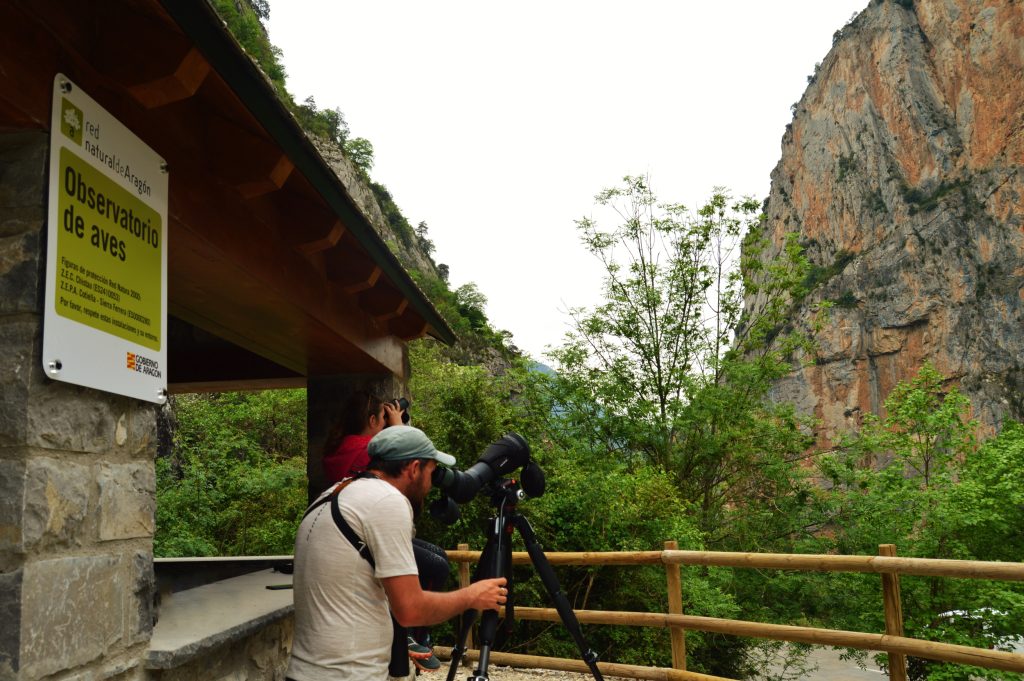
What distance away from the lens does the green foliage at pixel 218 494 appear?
8.65m

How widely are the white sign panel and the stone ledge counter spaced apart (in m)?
0.69

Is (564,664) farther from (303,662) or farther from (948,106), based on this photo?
(948,106)

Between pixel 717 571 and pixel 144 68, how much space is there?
31.0ft

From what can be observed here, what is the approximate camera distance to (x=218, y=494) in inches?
356

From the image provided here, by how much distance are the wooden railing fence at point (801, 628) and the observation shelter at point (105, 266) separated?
2680 mm

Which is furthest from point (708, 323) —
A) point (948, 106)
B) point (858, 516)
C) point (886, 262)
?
point (948, 106)

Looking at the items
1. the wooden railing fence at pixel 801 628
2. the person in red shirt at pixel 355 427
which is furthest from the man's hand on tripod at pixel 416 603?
the wooden railing fence at pixel 801 628

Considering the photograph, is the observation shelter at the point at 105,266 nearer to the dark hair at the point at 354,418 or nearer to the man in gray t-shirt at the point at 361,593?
the man in gray t-shirt at the point at 361,593

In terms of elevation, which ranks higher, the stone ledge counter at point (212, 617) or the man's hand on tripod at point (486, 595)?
the man's hand on tripod at point (486, 595)

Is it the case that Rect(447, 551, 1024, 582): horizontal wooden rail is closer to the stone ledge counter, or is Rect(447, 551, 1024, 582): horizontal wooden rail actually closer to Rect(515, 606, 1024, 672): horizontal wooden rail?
Rect(515, 606, 1024, 672): horizontal wooden rail

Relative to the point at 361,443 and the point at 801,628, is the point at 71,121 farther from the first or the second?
the point at 801,628

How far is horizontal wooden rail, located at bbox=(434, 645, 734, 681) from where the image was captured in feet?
14.9

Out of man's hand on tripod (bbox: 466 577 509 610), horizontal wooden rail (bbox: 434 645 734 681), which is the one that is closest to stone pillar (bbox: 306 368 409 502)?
horizontal wooden rail (bbox: 434 645 734 681)

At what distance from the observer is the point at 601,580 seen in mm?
7637
